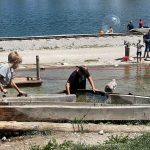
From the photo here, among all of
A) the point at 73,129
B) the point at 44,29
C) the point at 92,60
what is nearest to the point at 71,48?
the point at 92,60

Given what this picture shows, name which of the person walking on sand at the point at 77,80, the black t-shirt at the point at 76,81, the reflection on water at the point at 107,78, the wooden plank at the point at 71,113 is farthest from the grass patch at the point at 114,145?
the reflection on water at the point at 107,78

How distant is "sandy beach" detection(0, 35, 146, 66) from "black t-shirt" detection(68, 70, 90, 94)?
9615 millimetres

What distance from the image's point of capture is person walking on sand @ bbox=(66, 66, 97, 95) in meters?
13.0

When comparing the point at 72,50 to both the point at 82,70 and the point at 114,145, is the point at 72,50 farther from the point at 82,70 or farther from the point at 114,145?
the point at 114,145

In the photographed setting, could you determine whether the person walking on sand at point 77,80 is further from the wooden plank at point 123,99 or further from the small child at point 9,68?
the small child at point 9,68

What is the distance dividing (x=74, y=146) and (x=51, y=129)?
1436 mm

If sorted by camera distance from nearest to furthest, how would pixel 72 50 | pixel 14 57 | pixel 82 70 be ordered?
pixel 14 57 → pixel 82 70 → pixel 72 50

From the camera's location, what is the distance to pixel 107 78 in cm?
2002

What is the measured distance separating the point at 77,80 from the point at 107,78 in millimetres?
6874

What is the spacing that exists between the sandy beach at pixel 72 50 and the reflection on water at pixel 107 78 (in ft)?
4.08

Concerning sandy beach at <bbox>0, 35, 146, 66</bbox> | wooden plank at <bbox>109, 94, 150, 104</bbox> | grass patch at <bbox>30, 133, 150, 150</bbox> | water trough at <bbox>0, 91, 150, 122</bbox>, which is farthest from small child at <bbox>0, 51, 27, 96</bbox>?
sandy beach at <bbox>0, 35, 146, 66</bbox>

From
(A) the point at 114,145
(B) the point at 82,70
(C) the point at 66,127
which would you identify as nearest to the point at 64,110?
(C) the point at 66,127

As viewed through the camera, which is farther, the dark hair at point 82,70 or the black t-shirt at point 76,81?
the black t-shirt at point 76,81

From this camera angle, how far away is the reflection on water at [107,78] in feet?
58.6
